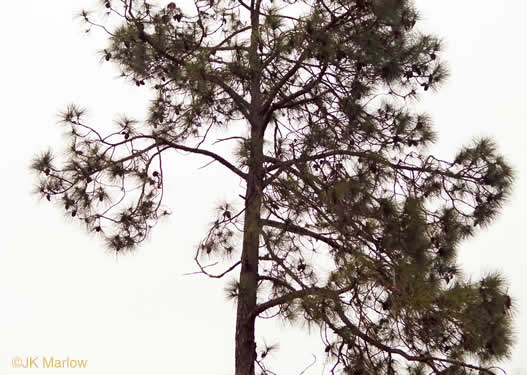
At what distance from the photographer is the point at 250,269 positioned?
11.2ft

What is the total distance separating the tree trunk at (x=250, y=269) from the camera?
131 inches

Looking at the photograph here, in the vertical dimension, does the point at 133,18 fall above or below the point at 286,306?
above

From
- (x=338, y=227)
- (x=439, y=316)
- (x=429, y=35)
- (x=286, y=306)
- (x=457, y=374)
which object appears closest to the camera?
(x=439, y=316)

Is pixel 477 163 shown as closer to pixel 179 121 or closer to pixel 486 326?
pixel 486 326

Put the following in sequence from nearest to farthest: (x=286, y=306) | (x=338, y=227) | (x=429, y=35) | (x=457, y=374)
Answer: (x=457, y=374) → (x=338, y=227) → (x=286, y=306) → (x=429, y=35)

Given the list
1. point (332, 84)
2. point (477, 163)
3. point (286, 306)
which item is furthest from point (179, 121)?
point (477, 163)

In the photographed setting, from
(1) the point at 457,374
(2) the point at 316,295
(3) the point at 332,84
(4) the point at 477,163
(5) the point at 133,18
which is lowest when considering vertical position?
(1) the point at 457,374

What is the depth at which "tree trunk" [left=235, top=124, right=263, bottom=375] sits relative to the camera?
3331 mm

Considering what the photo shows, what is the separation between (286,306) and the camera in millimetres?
3203

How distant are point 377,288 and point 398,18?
43.9 inches

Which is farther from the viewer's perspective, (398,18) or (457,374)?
(398,18)

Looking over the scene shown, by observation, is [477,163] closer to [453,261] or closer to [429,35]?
[453,261]

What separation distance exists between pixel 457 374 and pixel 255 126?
1464 millimetres

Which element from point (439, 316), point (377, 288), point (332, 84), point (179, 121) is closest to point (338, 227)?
point (377, 288)
